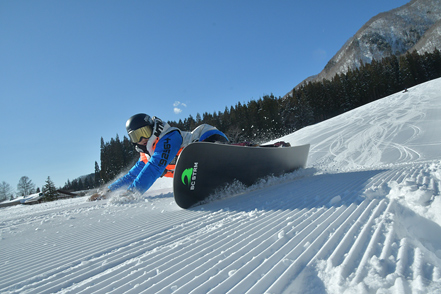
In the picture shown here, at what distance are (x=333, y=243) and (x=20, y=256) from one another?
7.81 ft

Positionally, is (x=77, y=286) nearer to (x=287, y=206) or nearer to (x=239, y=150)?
(x=287, y=206)

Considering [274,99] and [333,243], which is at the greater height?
[274,99]

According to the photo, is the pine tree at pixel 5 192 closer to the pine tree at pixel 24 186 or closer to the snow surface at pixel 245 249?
the pine tree at pixel 24 186

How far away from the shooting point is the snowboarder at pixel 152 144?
11.4 feet

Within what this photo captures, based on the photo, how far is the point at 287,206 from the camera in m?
2.46

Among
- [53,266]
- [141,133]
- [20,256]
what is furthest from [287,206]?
[141,133]

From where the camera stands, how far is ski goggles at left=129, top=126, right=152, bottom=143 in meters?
3.89

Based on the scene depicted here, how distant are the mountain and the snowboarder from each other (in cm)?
13178

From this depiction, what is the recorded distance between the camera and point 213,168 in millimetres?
3498

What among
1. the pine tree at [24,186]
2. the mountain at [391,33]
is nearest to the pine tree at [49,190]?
the pine tree at [24,186]

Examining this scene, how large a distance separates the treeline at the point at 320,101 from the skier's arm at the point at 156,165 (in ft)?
117

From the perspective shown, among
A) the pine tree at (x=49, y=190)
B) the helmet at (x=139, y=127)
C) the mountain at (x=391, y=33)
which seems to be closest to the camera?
the helmet at (x=139, y=127)

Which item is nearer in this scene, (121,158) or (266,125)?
(266,125)

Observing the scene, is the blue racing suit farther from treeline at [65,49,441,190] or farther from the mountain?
the mountain
